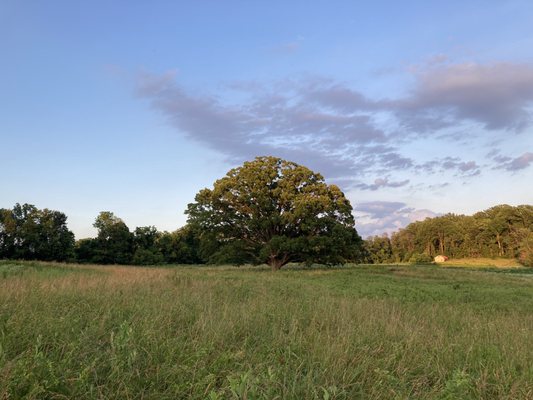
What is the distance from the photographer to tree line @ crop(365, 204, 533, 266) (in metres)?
97.4

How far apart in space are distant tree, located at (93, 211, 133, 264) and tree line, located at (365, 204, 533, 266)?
61.5 metres

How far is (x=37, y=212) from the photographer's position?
60750 mm

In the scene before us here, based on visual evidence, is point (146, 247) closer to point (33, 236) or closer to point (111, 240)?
point (111, 240)

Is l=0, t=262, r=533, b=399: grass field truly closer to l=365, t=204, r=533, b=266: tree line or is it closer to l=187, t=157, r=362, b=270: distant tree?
l=187, t=157, r=362, b=270: distant tree

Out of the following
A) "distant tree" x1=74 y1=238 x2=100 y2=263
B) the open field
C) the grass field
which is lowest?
the open field

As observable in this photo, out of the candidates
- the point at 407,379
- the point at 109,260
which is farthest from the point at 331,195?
the point at 109,260

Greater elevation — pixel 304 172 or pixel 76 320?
pixel 304 172

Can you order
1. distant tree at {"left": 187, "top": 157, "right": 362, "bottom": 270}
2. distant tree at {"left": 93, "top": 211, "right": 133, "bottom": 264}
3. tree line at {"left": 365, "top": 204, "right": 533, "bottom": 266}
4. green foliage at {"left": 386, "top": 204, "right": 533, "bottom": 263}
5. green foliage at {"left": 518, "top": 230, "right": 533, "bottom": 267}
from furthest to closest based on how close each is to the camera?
green foliage at {"left": 386, "top": 204, "right": 533, "bottom": 263} < tree line at {"left": 365, "top": 204, "right": 533, "bottom": 266} < green foliage at {"left": 518, "top": 230, "right": 533, "bottom": 267} < distant tree at {"left": 93, "top": 211, "right": 133, "bottom": 264} < distant tree at {"left": 187, "top": 157, "right": 362, "bottom": 270}

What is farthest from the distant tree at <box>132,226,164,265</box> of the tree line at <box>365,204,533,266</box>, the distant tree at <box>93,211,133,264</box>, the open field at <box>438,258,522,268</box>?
the tree line at <box>365,204,533,266</box>

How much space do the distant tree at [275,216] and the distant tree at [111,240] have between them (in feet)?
114

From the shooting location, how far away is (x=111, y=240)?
2623 inches

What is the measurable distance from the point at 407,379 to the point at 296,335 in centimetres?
163

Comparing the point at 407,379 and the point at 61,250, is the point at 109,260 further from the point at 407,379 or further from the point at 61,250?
the point at 407,379

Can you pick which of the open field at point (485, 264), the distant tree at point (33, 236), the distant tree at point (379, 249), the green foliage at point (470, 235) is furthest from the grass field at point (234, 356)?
the distant tree at point (379, 249)
